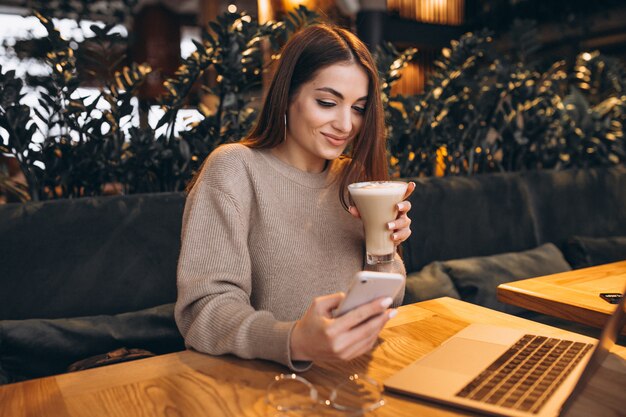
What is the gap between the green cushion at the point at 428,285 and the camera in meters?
2.56

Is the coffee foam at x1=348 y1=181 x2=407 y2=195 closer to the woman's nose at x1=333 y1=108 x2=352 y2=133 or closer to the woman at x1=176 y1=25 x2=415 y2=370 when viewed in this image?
the woman at x1=176 y1=25 x2=415 y2=370

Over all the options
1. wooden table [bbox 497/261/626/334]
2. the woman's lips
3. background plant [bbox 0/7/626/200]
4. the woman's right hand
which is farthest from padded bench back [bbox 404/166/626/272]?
the woman's right hand

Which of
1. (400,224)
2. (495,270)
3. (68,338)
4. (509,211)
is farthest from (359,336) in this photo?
(509,211)

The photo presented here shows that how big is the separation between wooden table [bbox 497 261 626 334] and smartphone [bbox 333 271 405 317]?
816 mm

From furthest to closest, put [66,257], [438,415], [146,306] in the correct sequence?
1. [146,306]
2. [66,257]
3. [438,415]

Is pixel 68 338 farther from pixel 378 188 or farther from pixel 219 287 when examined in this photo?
pixel 378 188

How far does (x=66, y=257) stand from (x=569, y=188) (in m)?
2.88


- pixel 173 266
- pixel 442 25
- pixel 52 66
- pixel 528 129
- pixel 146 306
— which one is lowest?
pixel 146 306

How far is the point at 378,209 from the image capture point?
133 centimetres

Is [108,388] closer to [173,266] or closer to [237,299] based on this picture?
[237,299]

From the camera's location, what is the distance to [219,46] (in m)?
2.52

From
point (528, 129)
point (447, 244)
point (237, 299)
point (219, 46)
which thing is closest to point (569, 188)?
point (528, 129)

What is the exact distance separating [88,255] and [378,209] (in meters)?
1.20

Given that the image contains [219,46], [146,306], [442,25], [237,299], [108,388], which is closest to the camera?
[108,388]
